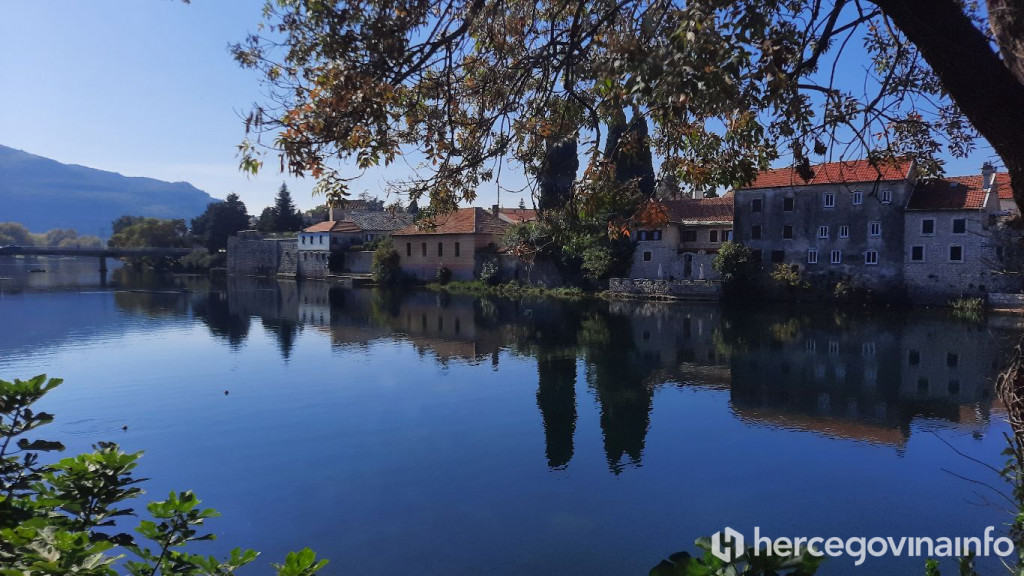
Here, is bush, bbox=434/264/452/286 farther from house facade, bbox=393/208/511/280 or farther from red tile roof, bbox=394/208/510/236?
red tile roof, bbox=394/208/510/236

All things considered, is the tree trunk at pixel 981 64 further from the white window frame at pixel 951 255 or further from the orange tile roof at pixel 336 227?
the orange tile roof at pixel 336 227

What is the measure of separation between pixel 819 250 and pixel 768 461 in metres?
25.8

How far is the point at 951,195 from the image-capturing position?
31.0 m

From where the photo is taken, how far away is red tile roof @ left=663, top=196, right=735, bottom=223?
125ft

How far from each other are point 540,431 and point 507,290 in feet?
99.1

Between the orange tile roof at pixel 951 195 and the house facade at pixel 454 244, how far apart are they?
24.0 meters

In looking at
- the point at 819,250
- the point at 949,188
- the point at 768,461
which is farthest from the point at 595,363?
the point at 949,188

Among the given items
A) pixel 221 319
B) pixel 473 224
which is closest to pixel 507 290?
pixel 473 224

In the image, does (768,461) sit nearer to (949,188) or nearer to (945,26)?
(945,26)

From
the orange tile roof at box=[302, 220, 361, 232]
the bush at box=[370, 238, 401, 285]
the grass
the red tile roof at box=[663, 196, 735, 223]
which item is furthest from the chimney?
the orange tile roof at box=[302, 220, 361, 232]

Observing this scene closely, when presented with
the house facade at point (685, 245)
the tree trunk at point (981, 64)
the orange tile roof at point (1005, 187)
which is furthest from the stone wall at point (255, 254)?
the tree trunk at point (981, 64)

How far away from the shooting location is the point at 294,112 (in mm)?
4312

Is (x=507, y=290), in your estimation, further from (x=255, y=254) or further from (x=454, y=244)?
(x=255, y=254)

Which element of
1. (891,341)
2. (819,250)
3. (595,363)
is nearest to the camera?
(595,363)
